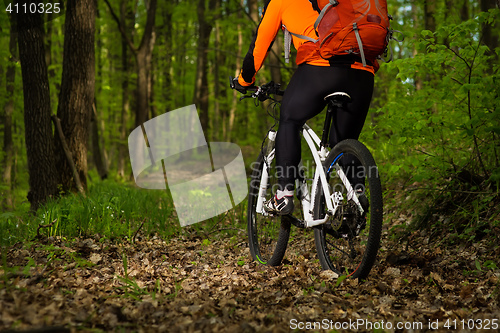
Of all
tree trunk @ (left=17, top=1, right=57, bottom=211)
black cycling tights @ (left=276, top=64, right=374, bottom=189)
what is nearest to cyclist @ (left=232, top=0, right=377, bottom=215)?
black cycling tights @ (left=276, top=64, right=374, bottom=189)

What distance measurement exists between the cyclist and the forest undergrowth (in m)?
0.84

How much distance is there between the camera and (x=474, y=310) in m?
2.52

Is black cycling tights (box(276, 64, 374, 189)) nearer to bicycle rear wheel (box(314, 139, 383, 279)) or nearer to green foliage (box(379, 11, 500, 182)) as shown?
bicycle rear wheel (box(314, 139, 383, 279))

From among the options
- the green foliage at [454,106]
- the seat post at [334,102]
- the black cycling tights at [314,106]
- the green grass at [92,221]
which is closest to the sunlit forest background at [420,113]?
the green foliage at [454,106]

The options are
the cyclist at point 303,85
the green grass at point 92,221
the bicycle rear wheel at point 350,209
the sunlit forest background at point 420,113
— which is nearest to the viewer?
the bicycle rear wheel at point 350,209

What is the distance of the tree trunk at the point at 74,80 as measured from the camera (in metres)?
6.63

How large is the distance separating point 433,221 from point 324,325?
2.64 meters

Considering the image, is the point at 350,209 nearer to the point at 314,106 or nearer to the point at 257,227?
the point at 314,106

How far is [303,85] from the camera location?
10.6ft

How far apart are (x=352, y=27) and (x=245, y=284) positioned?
2.10 metres

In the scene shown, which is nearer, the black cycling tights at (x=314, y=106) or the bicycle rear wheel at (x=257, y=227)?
the black cycling tights at (x=314, y=106)

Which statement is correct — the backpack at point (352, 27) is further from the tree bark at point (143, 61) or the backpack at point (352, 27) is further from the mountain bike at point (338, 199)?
the tree bark at point (143, 61)

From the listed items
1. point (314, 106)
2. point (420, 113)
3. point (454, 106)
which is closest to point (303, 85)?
point (314, 106)

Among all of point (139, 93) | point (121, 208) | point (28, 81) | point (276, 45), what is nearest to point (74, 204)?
point (121, 208)
